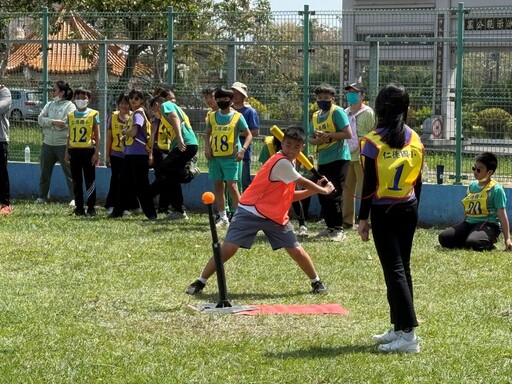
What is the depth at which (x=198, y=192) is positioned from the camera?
1747 cm

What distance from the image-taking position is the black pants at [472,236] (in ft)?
42.8

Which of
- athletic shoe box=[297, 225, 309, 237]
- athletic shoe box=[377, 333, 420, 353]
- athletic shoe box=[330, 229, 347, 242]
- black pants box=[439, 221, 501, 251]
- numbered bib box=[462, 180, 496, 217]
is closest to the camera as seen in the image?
athletic shoe box=[377, 333, 420, 353]

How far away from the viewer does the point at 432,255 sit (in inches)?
504

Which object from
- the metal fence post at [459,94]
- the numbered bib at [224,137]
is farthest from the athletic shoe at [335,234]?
the metal fence post at [459,94]

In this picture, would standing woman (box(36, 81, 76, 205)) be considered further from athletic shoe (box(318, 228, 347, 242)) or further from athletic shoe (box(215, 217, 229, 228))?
athletic shoe (box(318, 228, 347, 242))

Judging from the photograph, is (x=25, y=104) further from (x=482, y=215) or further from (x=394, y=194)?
(x=394, y=194)

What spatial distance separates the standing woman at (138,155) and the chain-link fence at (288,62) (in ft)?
4.36

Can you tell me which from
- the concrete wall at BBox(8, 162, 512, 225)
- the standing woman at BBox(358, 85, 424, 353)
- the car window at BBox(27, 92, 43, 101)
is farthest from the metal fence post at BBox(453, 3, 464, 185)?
the standing woman at BBox(358, 85, 424, 353)

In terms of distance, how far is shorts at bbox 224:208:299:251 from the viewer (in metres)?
10.1

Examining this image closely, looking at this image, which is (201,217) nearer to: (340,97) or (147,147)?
(147,147)

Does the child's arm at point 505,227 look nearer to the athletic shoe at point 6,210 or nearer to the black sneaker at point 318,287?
the black sneaker at point 318,287

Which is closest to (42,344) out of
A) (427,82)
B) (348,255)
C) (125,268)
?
Result: (125,268)

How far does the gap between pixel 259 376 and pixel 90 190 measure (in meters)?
9.17

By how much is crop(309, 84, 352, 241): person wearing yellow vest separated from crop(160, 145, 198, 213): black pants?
84.4 inches
